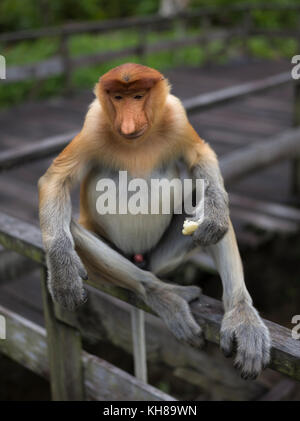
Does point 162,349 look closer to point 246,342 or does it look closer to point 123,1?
point 246,342

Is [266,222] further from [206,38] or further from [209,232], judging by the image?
[206,38]

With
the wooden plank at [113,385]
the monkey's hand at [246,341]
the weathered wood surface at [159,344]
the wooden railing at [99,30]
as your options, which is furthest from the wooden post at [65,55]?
the monkey's hand at [246,341]

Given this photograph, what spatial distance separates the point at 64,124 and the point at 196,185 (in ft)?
14.9

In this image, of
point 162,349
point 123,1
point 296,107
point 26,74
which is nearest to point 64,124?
point 26,74

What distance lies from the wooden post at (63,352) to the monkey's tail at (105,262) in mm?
227

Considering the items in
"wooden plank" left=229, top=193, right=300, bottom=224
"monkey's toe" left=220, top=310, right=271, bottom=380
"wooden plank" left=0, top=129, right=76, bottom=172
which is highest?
"wooden plank" left=0, top=129, right=76, bottom=172

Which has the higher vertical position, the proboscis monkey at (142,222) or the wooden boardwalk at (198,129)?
the proboscis monkey at (142,222)

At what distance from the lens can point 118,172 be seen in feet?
6.77

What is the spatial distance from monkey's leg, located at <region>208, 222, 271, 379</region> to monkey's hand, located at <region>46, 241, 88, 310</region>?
47 cm

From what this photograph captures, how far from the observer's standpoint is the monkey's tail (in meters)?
1.88

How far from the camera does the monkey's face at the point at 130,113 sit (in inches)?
67.3

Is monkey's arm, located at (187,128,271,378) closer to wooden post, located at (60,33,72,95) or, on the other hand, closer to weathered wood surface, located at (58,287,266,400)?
weathered wood surface, located at (58,287,266,400)

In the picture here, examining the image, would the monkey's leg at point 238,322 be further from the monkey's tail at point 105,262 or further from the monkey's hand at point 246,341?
the monkey's tail at point 105,262

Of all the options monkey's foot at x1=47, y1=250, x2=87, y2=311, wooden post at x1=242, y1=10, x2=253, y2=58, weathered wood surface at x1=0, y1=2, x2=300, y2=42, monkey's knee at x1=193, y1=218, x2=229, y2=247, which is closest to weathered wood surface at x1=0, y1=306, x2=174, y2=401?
monkey's foot at x1=47, y1=250, x2=87, y2=311
